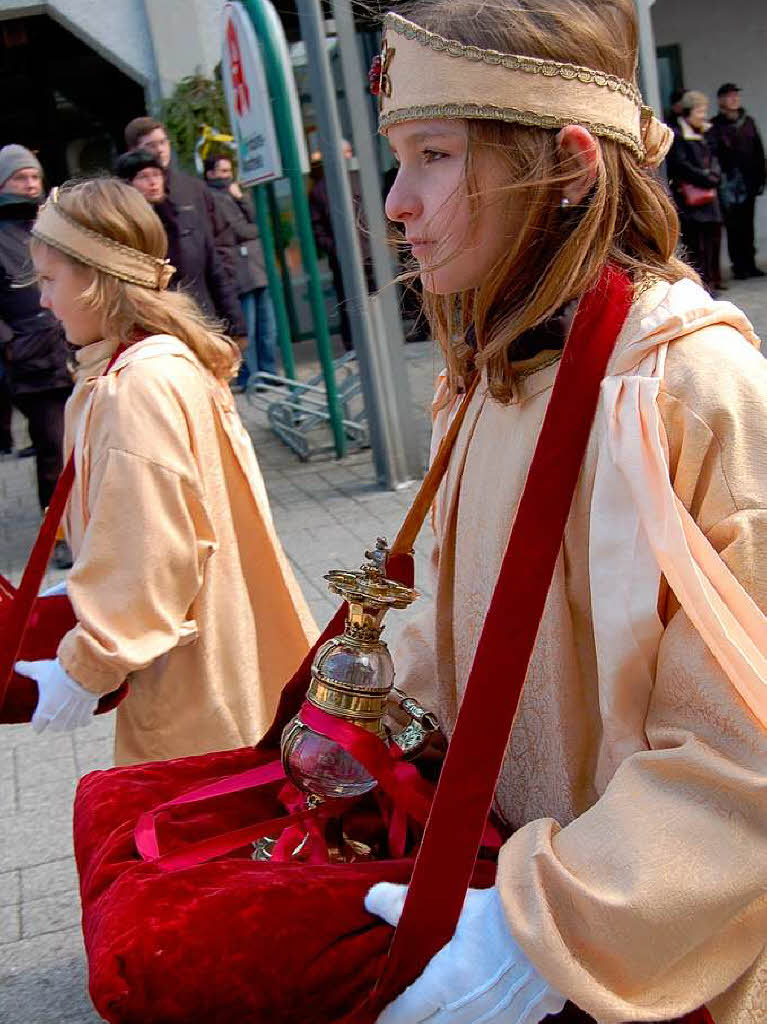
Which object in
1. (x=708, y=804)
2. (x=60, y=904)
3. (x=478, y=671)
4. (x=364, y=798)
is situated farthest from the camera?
(x=60, y=904)

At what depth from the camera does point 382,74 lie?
1582 millimetres

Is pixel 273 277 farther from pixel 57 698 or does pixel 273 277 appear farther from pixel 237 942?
pixel 237 942

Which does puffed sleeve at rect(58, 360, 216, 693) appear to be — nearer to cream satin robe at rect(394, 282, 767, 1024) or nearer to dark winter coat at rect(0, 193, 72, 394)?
cream satin robe at rect(394, 282, 767, 1024)

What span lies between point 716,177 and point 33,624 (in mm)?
10000

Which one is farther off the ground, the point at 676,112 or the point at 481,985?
the point at 676,112

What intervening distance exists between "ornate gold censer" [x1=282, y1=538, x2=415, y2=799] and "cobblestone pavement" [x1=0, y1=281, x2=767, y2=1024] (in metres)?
0.76

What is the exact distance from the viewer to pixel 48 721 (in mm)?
2549

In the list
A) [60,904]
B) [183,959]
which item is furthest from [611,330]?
[60,904]

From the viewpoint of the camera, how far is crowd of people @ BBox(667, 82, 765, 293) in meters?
11.1

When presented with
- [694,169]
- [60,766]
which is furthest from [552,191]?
[694,169]

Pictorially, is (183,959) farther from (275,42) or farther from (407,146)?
(275,42)

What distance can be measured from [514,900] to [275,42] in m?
7.10

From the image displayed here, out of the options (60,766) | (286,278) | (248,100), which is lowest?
(60,766)

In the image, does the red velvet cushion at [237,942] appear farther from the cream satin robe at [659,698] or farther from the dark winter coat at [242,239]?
the dark winter coat at [242,239]
